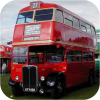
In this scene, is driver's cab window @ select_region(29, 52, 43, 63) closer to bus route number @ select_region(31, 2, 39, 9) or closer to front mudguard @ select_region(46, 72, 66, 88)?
Result: front mudguard @ select_region(46, 72, 66, 88)

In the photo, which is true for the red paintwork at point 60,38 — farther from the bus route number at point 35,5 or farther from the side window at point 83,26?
the side window at point 83,26

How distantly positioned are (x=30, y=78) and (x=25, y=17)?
10.2ft

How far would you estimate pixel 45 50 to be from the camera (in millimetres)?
11633

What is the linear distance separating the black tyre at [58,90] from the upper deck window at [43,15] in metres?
2.92

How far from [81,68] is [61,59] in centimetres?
254

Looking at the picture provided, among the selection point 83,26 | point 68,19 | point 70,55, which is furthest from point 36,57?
point 83,26

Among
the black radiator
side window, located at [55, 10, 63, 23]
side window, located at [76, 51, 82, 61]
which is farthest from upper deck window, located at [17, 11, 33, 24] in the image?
side window, located at [76, 51, 82, 61]

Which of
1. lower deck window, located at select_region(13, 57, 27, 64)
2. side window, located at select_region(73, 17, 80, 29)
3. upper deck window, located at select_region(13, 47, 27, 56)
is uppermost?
side window, located at select_region(73, 17, 80, 29)

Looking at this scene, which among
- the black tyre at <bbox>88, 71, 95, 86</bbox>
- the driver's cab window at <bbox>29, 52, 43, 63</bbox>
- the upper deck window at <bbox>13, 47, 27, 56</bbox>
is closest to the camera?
the upper deck window at <bbox>13, 47, 27, 56</bbox>

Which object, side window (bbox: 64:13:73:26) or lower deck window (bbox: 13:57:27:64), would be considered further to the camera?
side window (bbox: 64:13:73:26)

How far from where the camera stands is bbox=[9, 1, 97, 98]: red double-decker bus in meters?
9.84

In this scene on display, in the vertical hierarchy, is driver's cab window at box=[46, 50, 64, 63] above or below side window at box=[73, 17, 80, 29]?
below

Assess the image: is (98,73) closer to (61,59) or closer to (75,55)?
(75,55)

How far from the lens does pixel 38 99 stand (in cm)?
999
